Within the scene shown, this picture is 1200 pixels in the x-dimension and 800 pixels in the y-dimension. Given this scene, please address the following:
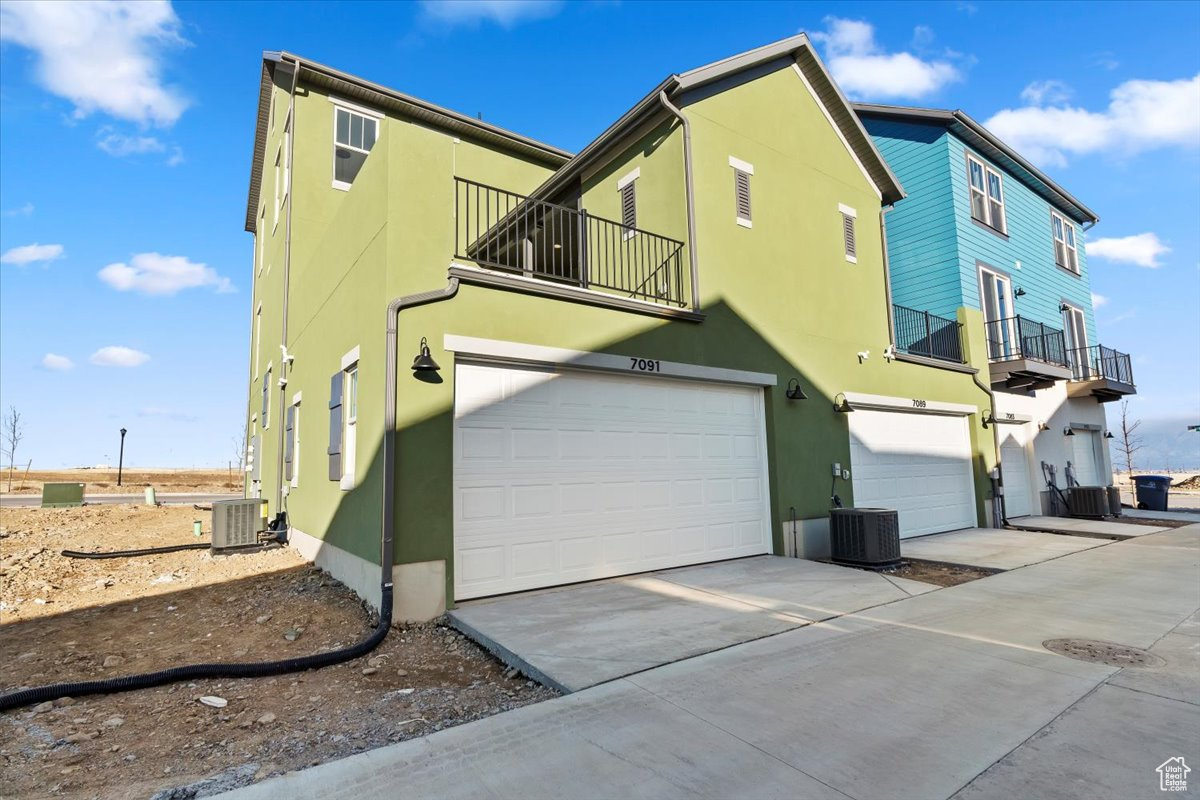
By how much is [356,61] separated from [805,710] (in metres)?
14.0

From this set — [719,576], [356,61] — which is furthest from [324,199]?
[719,576]

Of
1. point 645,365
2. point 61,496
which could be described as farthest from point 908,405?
point 61,496

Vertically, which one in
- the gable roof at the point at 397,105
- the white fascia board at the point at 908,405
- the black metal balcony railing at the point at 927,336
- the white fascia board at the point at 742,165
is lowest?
the white fascia board at the point at 908,405

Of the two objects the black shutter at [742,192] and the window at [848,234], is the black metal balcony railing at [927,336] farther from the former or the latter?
the black shutter at [742,192]

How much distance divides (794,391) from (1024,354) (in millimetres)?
9455

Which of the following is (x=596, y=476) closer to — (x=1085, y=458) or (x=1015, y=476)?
(x=1015, y=476)

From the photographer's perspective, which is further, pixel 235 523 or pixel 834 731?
pixel 235 523

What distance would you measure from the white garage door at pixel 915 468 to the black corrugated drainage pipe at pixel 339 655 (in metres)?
7.37

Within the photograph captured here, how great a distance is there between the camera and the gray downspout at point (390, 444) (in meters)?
5.05

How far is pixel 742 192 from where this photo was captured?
8.73 meters

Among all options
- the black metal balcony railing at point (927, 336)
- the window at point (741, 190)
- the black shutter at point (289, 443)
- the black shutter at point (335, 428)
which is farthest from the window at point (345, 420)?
the black metal balcony railing at point (927, 336)

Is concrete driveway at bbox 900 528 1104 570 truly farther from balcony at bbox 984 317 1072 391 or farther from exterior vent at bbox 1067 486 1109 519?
balcony at bbox 984 317 1072 391

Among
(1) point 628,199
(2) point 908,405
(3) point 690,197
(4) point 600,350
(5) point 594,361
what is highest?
(1) point 628,199

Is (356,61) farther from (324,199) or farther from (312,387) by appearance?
(312,387)
